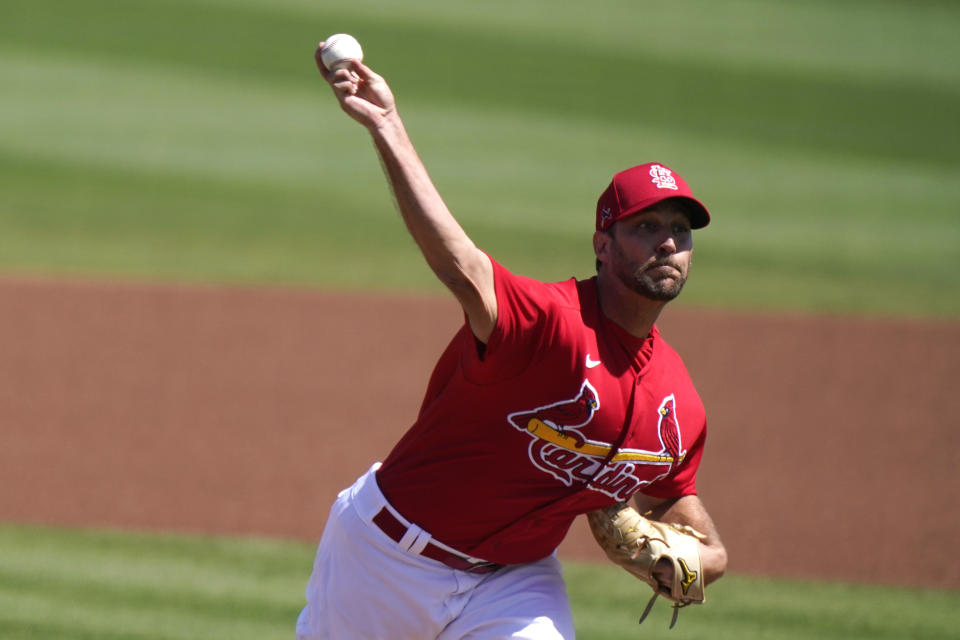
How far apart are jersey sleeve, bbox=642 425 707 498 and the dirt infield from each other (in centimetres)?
348

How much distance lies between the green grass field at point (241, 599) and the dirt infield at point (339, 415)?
31cm

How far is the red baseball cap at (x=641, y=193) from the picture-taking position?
386 cm

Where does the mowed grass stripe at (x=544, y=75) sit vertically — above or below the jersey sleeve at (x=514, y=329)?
above

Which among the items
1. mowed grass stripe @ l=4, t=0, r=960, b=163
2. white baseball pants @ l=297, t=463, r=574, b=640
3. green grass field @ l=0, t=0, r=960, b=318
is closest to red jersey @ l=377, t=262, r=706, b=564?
white baseball pants @ l=297, t=463, r=574, b=640

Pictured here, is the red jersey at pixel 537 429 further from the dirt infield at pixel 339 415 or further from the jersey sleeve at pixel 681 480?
the dirt infield at pixel 339 415

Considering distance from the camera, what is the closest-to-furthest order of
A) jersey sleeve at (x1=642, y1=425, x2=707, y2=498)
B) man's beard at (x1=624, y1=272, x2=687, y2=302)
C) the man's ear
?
1. man's beard at (x1=624, y1=272, x2=687, y2=302)
2. the man's ear
3. jersey sleeve at (x1=642, y1=425, x2=707, y2=498)

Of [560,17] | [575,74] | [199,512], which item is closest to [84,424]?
Result: [199,512]

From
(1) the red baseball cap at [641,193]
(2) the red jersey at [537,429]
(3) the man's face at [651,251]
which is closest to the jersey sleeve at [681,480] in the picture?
(2) the red jersey at [537,429]

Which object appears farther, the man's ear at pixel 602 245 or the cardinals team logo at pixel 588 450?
the man's ear at pixel 602 245

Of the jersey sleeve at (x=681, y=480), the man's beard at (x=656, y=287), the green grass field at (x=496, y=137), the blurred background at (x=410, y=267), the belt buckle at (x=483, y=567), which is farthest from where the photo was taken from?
the green grass field at (x=496, y=137)

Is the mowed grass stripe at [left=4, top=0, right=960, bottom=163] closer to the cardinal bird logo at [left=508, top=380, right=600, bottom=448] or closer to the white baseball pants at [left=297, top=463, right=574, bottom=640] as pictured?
the white baseball pants at [left=297, top=463, right=574, bottom=640]

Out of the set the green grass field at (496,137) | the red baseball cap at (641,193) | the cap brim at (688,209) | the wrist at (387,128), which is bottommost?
the cap brim at (688,209)

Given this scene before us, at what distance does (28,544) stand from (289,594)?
1741mm

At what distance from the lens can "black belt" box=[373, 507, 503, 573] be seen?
4.06m
